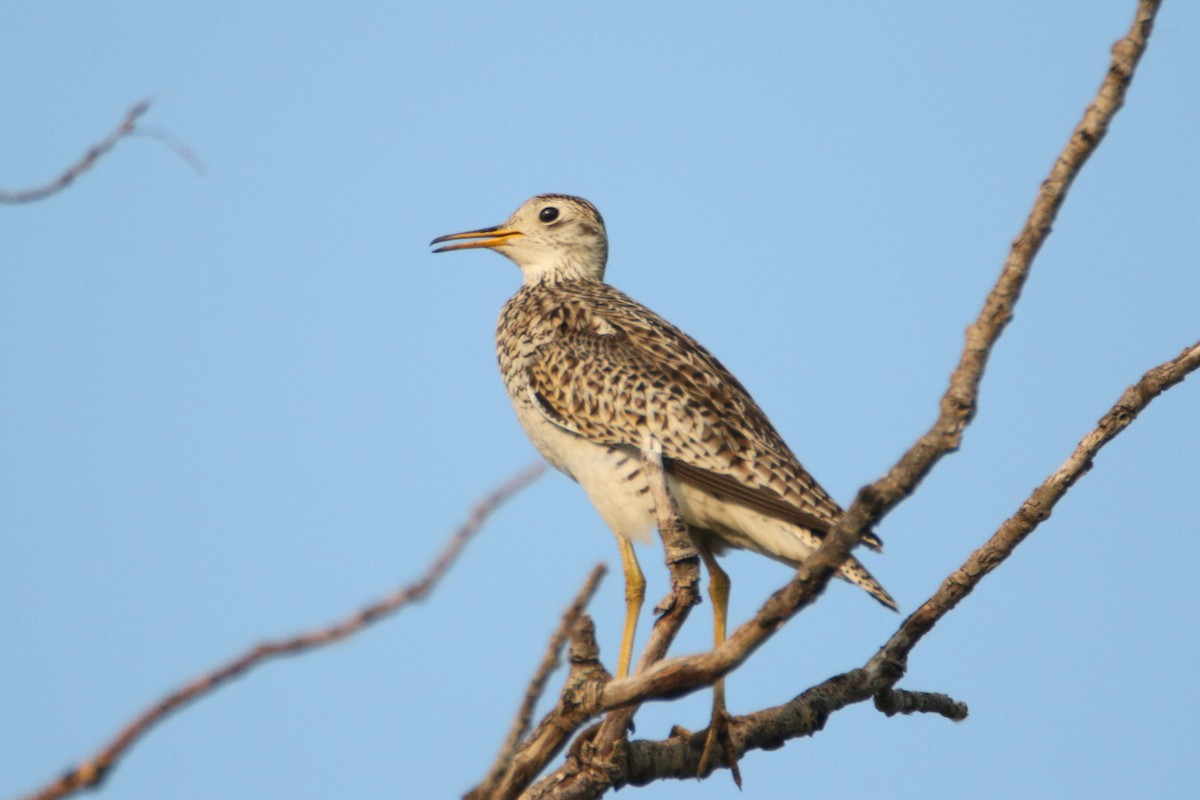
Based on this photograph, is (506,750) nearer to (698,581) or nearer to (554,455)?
(698,581)

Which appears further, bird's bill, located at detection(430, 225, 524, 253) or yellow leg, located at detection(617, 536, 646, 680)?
bird's bill, located at detection(430, 225, 524, 253)

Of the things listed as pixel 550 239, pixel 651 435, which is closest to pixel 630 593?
pixel 651 435

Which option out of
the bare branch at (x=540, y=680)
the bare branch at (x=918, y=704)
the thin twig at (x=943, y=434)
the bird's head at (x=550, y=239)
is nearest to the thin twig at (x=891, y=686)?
the bare branch at (x=918, y=704)

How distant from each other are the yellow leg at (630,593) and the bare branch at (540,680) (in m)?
6.02

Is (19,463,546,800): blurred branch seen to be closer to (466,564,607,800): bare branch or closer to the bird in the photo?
(466,564,607,800): bare branch

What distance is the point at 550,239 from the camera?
12492mm

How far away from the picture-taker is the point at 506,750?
312 cm

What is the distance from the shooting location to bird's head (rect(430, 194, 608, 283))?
12445mm

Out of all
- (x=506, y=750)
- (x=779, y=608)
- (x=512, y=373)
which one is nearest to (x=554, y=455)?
(x=512, y=373)

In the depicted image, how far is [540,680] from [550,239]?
9.53 m

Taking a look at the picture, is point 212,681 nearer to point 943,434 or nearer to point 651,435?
point 943,434

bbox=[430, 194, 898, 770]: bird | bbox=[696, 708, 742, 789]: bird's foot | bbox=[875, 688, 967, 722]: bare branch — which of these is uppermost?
bbox=[430, 194, 898, 770]: bird

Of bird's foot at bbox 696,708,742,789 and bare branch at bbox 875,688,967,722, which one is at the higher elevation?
bare branch at bbox 875,688,967,722

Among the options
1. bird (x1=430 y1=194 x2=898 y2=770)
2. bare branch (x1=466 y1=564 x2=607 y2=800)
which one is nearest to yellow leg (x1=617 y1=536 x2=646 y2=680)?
bird (x1=430 y1=194 x2=898 y2=770)
